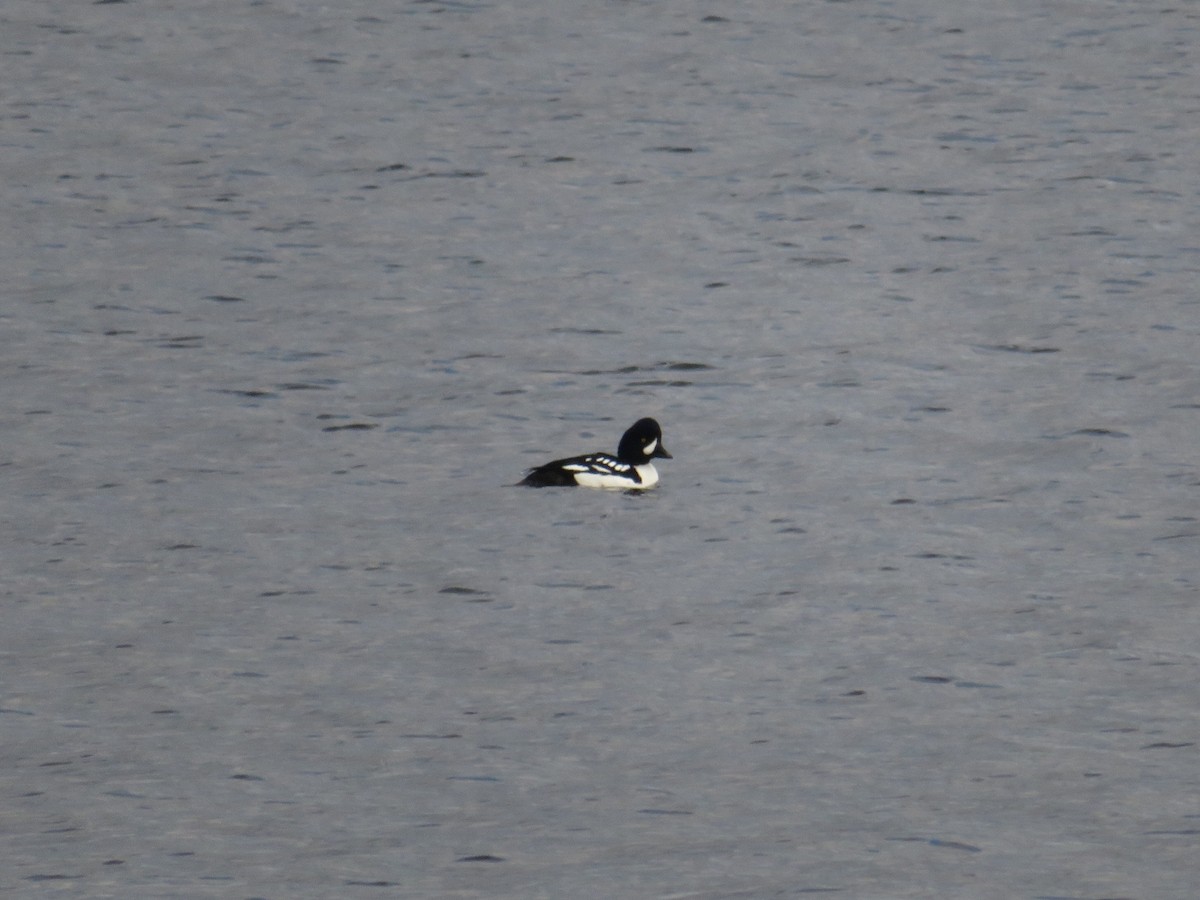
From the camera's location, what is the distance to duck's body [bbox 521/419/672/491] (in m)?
14.8

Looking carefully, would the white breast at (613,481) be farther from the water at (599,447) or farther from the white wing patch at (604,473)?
the water at (599,447)

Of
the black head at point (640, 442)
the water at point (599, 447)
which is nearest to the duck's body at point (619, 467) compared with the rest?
the black head at point (640, 442)

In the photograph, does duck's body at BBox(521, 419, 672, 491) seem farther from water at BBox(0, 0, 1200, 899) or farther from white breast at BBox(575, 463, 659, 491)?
water at BBox(0, 0, 1200, 899)

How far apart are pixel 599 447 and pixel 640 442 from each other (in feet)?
2.86

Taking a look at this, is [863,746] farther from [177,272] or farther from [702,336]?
[177,272]

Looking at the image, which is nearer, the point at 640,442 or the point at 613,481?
the point at 613,481

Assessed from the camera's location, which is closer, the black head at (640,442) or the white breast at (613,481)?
the white breast at (613,481)

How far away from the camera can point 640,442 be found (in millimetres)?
15414

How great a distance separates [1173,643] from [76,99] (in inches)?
652

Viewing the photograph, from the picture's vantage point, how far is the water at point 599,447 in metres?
9.84

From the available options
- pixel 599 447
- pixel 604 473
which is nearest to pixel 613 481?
pixel 604 473

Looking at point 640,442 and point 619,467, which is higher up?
point 640,442

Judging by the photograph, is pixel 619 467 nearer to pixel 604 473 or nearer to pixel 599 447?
pixel 604 473

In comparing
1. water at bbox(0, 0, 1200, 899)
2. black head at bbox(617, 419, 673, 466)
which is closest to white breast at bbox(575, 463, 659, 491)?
black head at bbox(617, 419, 673, 466)
